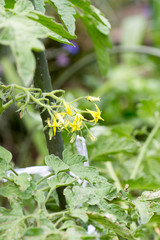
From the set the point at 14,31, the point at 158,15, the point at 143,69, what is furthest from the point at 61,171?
the point at 158,15

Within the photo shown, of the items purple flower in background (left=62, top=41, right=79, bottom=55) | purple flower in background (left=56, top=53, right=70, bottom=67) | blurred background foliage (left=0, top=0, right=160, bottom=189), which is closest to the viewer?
blurred background foliage (left=0, top=0, right=160, bottom=189)

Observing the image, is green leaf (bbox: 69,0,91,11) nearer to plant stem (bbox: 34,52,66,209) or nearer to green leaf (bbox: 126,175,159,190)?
plant stem (bbox: 34,52,66,209)

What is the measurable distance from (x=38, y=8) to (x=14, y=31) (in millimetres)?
177

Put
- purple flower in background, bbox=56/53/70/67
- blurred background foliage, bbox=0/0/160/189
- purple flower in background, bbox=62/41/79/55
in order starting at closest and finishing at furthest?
1. blurred background foliage, bbox=0/0/160/189
2. purple flower in background, bbox=62/41/79/55
3. purple flower in background, bbox=56/53/70/67

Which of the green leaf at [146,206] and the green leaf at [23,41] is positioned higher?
the green leaf at [23,41]

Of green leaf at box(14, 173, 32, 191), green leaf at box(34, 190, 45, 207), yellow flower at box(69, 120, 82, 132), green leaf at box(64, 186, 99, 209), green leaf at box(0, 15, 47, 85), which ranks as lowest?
green leaf at box(64, 186, 99, 209)

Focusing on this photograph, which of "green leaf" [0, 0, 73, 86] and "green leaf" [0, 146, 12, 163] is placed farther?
"green leaf" [0, 146, 12, 163]

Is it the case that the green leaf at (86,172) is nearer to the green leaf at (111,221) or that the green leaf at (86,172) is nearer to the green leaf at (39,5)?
→ the green leaf at (111,221)

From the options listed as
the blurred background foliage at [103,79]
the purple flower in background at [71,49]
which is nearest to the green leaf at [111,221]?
the blurred background foliage at [103,79]

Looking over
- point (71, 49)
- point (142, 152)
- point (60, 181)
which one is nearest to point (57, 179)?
point (60, 181)

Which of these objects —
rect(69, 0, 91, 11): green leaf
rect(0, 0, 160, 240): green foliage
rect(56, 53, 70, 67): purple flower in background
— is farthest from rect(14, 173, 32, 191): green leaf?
rect(56, 53, 70, 67): purple flower in background

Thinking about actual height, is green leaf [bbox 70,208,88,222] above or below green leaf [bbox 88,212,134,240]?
above

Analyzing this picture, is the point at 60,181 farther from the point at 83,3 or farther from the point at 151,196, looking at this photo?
the point at 83,3

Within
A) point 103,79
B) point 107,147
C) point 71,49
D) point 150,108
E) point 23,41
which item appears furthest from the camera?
point 103,79
